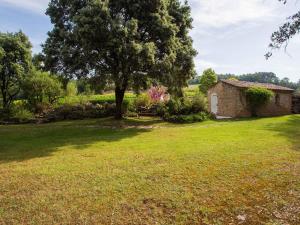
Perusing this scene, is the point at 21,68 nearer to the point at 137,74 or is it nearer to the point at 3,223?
the point at 137,74

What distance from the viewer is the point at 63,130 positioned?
17.7 meters

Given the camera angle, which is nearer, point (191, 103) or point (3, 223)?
point (3, 223)

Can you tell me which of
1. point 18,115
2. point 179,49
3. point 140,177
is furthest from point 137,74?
point 18,115

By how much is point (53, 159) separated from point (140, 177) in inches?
155

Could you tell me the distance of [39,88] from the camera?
28875 millimetres

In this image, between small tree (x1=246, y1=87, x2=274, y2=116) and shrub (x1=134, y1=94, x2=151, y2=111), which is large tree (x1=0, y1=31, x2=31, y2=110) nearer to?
shrub (x1=134, y1=94, x2=151, y2=111)

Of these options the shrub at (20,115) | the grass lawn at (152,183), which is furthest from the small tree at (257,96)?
the shrub at (20,115)

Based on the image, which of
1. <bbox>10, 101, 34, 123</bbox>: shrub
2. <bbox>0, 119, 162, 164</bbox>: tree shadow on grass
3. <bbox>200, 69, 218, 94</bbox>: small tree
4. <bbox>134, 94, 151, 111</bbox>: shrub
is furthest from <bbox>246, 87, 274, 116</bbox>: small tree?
<bbox>200, 69, 218, 94</bbox>: small tree

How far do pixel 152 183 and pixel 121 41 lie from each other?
33.3 feet

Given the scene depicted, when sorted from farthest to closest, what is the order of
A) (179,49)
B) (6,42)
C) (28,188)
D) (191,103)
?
(6,42) → (191,103) → (179,49) → (28,188)

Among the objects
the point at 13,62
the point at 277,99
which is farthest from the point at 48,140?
the point at 277,99

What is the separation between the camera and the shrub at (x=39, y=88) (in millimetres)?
28312

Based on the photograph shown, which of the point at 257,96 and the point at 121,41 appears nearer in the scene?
the point at 121,41

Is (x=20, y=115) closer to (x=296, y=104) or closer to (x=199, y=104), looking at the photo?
(x=199, y=104)
